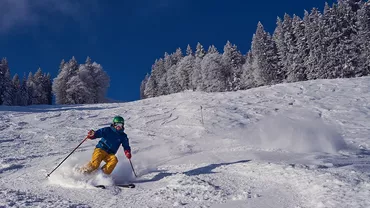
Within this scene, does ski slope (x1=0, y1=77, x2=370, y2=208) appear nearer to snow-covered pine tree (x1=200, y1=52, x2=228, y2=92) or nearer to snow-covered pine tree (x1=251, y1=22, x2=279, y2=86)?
snow-covered pine tree (x1=251, y1=22, x2=279, y2=86)

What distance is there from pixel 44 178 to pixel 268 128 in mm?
8588

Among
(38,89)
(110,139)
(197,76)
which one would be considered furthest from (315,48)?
(38,89)

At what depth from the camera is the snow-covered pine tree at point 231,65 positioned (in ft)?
195

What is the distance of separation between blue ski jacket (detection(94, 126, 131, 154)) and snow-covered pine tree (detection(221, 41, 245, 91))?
52648 millimetres

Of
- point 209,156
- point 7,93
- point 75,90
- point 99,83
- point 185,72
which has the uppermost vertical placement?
point 185,72

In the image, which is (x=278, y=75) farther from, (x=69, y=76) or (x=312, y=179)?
(x=312, y=179)

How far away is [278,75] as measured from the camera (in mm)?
51469

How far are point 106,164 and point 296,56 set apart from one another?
45218 mm

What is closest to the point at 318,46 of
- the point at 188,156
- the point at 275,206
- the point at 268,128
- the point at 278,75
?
the point at 278,75

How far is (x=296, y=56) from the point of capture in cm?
4694

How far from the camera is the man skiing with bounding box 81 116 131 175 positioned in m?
6.62

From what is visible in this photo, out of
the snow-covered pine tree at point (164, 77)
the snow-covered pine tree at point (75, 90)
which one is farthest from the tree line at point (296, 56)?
the snow-covered pine tree at point (75, 90)

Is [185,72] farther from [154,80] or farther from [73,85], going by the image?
[73,85]

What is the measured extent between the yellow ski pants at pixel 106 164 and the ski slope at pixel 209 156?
0.81ft
